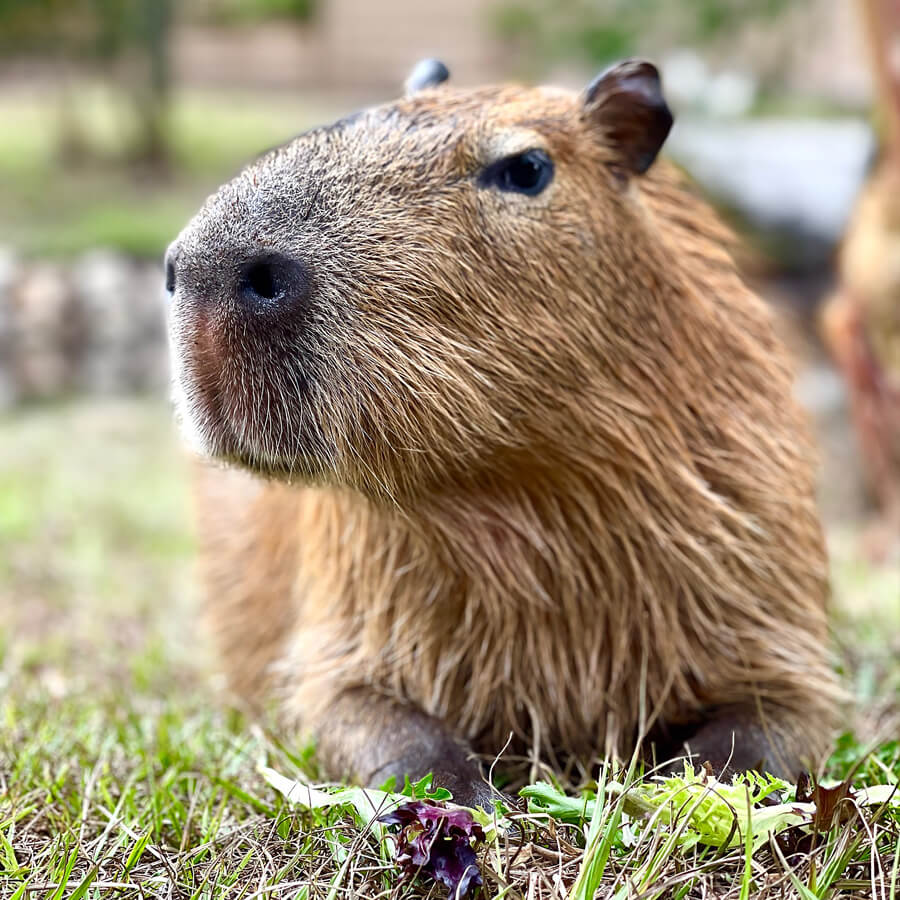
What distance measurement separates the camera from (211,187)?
16.5 metres

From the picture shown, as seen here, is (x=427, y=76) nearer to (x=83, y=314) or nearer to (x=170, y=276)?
(x=170, y=276)

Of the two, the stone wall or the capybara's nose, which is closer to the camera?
the capybara's nose

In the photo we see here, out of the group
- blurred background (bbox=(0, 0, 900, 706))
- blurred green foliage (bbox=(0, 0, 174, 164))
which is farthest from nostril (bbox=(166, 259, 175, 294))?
blurred green foliage (bbox=(0, 0, 174, 164))

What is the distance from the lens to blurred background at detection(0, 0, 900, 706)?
17.7 feet

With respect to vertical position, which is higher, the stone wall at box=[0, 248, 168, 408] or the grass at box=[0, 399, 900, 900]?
the stone wall at box=[0, 248, 168, 408]

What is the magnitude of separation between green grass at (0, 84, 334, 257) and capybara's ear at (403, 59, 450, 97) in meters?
10.1

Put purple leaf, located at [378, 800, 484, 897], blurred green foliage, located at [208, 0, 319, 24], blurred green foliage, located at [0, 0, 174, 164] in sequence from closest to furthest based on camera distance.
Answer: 1. purple leaf, located at [378, 800, 484, 897]
2. blurred green foliage, located at [0, 0, 174, 164]
3. blurred green foliage, located at [208, 0, 319, 24]

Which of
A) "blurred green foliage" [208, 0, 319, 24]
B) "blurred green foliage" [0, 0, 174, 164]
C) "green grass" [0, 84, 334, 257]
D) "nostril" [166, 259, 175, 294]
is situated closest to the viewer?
"nostril" [166, 259, 175, 294]

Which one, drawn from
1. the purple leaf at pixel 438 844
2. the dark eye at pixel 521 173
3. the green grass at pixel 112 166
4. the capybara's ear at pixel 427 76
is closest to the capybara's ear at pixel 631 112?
the dark eye at pixel 521 173

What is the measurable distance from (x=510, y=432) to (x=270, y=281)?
550 millimetres

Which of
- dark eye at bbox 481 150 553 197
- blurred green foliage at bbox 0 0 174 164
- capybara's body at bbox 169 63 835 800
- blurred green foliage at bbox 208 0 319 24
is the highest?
blurred green foliage at bbox 208 0 319 24

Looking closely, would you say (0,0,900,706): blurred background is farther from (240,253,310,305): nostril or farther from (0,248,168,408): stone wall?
(240,253,310,305): nostril

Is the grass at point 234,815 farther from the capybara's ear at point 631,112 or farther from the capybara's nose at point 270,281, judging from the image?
the capybara's ear at point 631,112

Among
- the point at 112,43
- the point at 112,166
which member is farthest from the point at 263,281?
the point at 112,166
